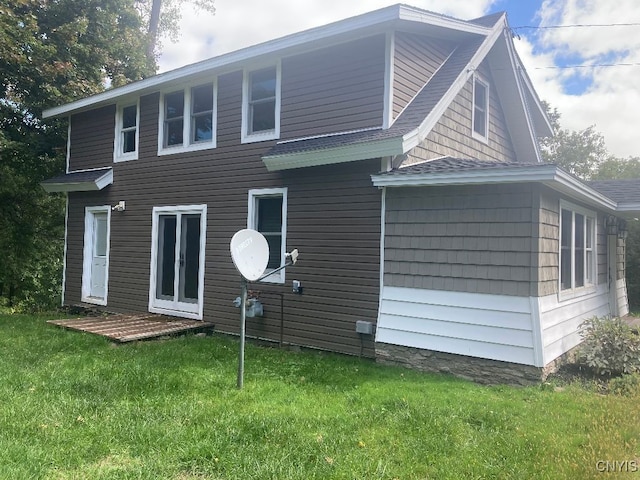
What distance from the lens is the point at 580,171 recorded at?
88.7ft

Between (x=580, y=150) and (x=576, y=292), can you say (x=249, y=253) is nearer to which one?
(x=576, y=292)

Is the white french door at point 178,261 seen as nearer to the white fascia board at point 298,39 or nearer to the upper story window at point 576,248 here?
the white fascia board at point 298,39

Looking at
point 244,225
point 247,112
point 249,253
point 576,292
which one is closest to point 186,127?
point 247,112

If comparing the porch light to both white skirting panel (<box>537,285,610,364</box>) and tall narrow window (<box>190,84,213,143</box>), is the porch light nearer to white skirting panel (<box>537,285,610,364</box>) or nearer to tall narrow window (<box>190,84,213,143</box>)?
white skirting panel (<box>537,285,610,364</box>)

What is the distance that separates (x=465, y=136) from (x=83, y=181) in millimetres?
8031

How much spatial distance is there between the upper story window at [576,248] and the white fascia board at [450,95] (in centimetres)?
220

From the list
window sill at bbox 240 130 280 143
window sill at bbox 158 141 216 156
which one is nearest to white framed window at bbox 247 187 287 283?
window sill at bbox 240 130 280 143

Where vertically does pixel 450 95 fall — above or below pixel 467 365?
above

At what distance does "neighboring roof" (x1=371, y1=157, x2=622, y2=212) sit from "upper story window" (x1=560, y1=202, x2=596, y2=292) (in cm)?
48

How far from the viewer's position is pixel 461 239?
624 centimetres

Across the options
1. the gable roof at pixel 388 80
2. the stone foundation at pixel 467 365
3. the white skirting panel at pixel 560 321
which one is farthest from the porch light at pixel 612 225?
→ the stone foundation at pixel 467 365

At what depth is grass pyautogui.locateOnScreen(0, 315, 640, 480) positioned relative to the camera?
3439 mm

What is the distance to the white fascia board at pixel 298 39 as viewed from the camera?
6672 mm

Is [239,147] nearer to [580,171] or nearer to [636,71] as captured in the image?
[636,71]
